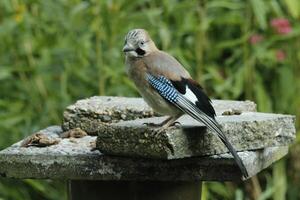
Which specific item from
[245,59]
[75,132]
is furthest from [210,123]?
[245,59]

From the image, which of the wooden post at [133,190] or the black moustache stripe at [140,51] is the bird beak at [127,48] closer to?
the black moustache stripe at [140,51]

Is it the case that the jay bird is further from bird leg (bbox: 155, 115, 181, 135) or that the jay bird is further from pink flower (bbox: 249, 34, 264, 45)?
pink flower (bbox: 249, 34, 264, 45)

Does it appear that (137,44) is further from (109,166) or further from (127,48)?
(109,166)

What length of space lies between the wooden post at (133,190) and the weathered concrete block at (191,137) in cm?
29

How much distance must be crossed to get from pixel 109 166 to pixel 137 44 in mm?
641

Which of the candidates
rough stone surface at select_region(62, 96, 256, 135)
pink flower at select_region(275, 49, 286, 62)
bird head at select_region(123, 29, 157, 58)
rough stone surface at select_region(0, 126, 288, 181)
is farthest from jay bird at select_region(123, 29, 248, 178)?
pink flower at select_region(275, 49, 286, 62)

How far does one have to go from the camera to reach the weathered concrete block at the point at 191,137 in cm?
434

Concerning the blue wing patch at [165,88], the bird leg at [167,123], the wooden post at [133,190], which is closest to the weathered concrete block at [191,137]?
the bird leg at [167,123]

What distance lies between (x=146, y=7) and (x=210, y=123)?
3.80m

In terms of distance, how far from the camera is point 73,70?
7.53 meters

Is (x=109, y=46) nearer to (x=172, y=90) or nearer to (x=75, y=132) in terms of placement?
(x=75, y=132)

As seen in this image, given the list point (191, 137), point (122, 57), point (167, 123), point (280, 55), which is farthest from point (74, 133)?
point (280, 55)

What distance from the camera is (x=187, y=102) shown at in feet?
15.2

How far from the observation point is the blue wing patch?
15.3 ft
